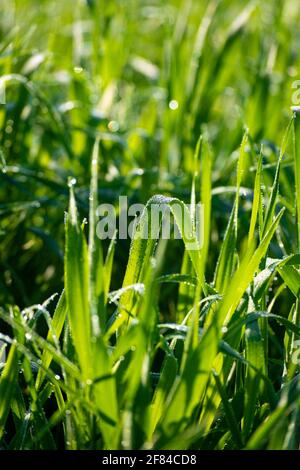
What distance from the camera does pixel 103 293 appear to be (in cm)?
78

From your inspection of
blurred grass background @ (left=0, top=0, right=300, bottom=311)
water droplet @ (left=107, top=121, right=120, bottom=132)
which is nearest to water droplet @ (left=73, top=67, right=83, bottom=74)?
blurred grass background @ (left=0, top=0, right=300, bottom=311)

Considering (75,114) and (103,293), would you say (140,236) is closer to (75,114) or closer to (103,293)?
(103,293)

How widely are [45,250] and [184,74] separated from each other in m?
0.65

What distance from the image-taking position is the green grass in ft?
2.42

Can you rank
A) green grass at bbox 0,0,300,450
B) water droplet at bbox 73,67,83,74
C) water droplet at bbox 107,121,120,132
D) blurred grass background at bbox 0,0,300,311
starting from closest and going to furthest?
1. green grass at bbox 0,0,300,450
2. blurred grass background at bbox 0,0,300,311
3. water droplet at bbox 73,67,83,74
4. water droplet at bbox 107,121,120,132

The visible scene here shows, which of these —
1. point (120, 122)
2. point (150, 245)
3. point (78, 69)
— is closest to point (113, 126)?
point (120, 122)

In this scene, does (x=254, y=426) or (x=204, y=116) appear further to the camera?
(x=204, y=116)

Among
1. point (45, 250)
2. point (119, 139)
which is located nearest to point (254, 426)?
point (45, 250)

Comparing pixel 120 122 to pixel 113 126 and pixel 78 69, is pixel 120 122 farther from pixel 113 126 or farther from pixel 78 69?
pixel 78 69

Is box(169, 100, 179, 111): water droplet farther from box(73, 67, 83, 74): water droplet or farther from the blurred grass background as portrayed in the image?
box(73, 67, 83, 74): water droplet

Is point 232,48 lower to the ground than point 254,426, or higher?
higher

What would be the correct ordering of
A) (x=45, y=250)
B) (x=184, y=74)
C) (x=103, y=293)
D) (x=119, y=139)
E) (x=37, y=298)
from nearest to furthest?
(x=103, y=293) → (x=37, y=298) → (x=45, y=250) → (x=119, y=139) → (x=184, y=74)

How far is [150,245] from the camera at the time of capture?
0.84m

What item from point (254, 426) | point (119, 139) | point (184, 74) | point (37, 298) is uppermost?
point (184, 74)
